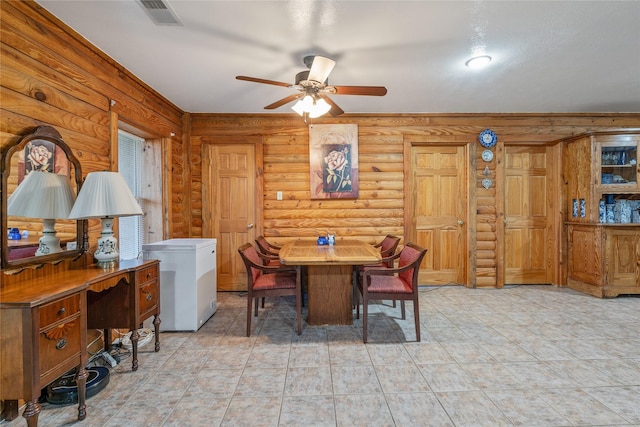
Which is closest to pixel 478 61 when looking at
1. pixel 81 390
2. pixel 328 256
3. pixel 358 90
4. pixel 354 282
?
pixel 358 90

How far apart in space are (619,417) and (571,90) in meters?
3.49

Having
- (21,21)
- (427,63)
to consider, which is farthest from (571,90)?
(21,21)

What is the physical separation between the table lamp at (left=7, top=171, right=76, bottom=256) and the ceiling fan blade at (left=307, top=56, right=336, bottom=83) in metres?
2.04

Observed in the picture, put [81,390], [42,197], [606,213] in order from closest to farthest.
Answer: [81,390], [42,197], [606,213]

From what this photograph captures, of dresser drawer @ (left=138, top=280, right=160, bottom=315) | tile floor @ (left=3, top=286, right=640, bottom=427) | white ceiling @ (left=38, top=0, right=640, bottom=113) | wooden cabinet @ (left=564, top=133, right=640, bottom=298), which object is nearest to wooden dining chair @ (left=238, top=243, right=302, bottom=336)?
tile floor @ (left=3, top=286, right=640, bottom=427)

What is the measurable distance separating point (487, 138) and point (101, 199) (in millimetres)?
4741

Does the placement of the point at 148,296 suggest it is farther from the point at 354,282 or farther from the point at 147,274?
the point at 354,282

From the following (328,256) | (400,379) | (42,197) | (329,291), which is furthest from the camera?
(329,291)

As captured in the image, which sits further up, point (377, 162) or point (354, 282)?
point (377, 162)

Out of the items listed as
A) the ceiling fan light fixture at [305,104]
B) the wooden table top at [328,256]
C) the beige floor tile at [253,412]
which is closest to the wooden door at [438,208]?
the wooden table top at [328,256]

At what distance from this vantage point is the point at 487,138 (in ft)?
14.7

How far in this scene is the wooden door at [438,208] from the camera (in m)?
4.64

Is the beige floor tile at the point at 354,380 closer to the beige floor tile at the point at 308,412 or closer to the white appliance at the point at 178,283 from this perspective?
the beige floor tile at the point at 308,412

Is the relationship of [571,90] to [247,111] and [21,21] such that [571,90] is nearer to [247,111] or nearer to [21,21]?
[247,111]
